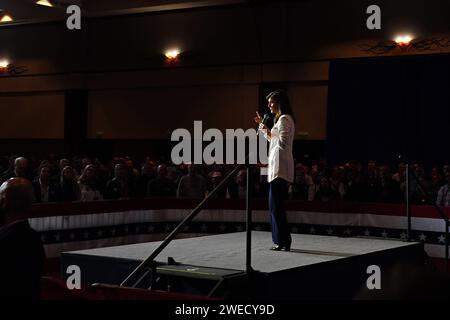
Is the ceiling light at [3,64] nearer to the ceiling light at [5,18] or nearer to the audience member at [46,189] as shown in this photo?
the ceiling light at [5,18]

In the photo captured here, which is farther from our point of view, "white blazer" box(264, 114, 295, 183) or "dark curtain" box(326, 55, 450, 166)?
"dark curtain" box(326, 55, 450, 166)

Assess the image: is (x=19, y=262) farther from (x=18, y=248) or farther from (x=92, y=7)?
(x=92, y=7)

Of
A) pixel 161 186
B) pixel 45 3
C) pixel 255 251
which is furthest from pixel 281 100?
pixel 45 3

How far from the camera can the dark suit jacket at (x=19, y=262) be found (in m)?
2.78

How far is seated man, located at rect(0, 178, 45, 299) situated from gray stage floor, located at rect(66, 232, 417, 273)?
2488 mm

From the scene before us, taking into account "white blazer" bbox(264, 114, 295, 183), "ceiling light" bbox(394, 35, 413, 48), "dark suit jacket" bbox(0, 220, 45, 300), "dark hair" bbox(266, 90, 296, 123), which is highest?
"ceiling light" bbox(394, 35, 413, 48)

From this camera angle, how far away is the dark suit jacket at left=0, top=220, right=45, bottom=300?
2783 mm

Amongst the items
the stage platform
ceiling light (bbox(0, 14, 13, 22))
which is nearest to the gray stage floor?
the stage platform

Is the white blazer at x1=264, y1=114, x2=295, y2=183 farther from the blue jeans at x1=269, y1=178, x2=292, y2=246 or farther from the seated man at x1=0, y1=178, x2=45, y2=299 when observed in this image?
the seated man at x1=0, y1=178, x2=45, y2=299

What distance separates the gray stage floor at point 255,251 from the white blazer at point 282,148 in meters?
0.75

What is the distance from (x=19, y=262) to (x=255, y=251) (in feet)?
12.1

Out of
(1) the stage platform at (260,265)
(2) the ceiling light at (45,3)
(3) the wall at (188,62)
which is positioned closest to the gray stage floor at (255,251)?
(1) the stage platform at (260,265)

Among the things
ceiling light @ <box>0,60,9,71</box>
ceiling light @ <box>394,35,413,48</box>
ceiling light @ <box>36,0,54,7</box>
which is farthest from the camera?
ceiling light @ <box>0,60,9,71</box>
